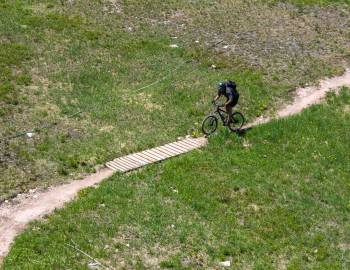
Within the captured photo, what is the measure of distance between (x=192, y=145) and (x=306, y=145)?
15.4 ft

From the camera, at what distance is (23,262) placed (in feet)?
58.0

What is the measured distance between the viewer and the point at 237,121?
26.4 m

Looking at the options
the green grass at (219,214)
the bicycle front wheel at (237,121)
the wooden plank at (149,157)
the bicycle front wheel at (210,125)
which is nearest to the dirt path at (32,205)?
the green grass at (219,214)

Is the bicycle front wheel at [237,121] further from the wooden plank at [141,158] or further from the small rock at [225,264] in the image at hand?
the small rock at [225,264]

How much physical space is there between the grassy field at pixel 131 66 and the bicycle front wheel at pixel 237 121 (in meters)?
1.29

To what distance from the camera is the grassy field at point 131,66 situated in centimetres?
2447

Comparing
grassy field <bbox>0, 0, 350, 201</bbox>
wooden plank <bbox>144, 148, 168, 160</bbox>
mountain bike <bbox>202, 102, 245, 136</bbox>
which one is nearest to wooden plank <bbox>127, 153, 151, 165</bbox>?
wooden plank <bbox>144, 148, 168, 160</bbox>

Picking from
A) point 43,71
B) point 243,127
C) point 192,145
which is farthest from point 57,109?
point 243,127

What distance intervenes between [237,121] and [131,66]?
24.9 ft

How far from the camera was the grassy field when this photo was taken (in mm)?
24469

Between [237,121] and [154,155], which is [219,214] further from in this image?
[237,121]

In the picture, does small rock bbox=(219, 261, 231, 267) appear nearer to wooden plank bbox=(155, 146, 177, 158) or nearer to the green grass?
the green grass

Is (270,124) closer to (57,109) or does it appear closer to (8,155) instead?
(57,109)

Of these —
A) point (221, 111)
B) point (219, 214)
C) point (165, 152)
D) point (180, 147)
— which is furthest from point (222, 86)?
point (219, 214)
